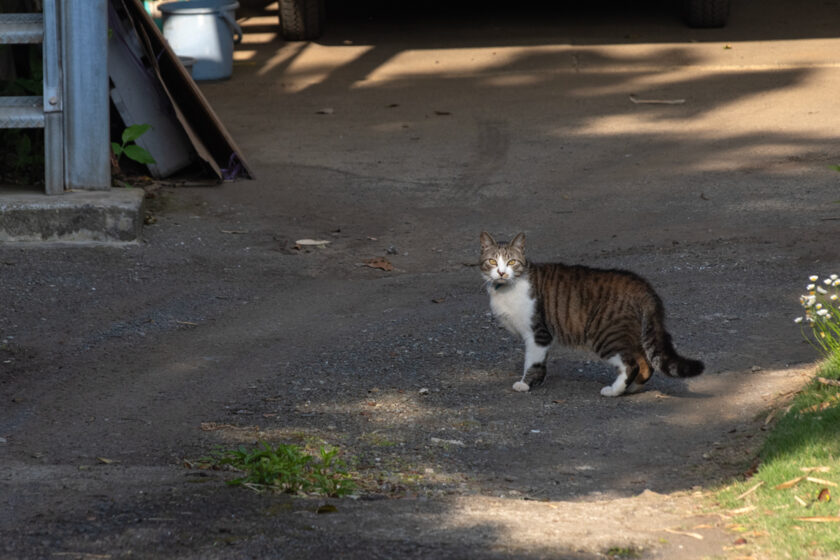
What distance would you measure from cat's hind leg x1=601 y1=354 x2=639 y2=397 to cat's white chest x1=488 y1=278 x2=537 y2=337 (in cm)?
43

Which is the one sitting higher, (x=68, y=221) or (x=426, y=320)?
(x=68, y=221)

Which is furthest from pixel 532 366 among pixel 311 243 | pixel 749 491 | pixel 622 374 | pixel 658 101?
pixel 658 101

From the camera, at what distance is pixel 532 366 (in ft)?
17.5

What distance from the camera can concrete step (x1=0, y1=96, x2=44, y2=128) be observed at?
7.51 m

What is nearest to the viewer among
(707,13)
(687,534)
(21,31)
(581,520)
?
(687,534)

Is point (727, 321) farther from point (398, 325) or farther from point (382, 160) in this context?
point (382, 160)

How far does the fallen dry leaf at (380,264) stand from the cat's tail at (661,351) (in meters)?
2.47

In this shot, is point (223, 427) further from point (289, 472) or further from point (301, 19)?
point (301, 19)

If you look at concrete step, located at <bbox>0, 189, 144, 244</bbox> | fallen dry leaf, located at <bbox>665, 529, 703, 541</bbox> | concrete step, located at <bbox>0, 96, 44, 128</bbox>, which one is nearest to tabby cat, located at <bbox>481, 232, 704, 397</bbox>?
fallen dry leaf, located at <bbox>665, 529, 703, 541</bbox>

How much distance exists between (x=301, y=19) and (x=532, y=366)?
8.80 m

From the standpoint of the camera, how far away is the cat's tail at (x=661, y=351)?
16.1 feet

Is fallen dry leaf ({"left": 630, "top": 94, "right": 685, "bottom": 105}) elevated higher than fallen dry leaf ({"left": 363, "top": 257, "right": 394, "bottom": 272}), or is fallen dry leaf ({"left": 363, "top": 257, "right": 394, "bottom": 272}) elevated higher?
fallen dry leaf ({"left": 630, "top": 94, "right": 685, "bottom": 105})

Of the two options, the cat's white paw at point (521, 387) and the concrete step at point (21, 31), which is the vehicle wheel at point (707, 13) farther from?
the cat's white paw at point (521, 387)

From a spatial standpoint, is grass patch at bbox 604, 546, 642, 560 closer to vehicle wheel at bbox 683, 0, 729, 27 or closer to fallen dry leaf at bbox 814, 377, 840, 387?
fallen dry leaf at bbox 814, 377, 840, 387
